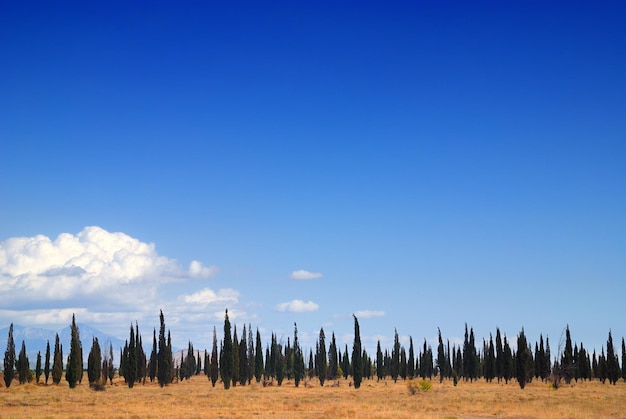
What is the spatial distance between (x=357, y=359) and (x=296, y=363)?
15604 mm

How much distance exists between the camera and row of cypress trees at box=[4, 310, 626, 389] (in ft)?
265

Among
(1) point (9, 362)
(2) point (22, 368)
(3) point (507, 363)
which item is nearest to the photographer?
(1) point (9, 362)

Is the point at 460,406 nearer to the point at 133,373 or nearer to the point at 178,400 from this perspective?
the point at 178,400

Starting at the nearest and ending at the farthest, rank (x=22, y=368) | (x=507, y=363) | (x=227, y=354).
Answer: (x=227, y=354), (x=22, y=368), (x=507, y=363)

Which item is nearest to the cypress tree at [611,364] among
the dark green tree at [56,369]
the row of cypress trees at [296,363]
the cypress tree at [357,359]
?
the row of cypress trees at [296,363]

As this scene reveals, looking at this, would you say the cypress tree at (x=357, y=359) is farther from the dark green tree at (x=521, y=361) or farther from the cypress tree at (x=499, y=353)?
the cypress tree at (x=499, y=353)

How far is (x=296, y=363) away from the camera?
9462cm

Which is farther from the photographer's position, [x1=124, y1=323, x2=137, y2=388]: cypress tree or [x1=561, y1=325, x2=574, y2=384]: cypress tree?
[x1=561, y1=325, x2=574, y2=384]: cypress tree

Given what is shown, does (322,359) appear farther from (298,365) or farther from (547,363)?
(547,363)

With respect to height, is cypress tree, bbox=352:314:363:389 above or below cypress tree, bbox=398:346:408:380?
above

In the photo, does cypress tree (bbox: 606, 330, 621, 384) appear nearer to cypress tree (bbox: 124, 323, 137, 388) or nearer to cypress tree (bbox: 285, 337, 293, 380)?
cypress tree (bbox: 285, 337, 293, 380)

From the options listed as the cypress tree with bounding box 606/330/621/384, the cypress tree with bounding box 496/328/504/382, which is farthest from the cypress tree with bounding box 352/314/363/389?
the cypress tree with bounding box 606/330/621/384

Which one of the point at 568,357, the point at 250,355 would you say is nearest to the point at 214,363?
the point at 250,355

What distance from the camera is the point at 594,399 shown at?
5416cm
